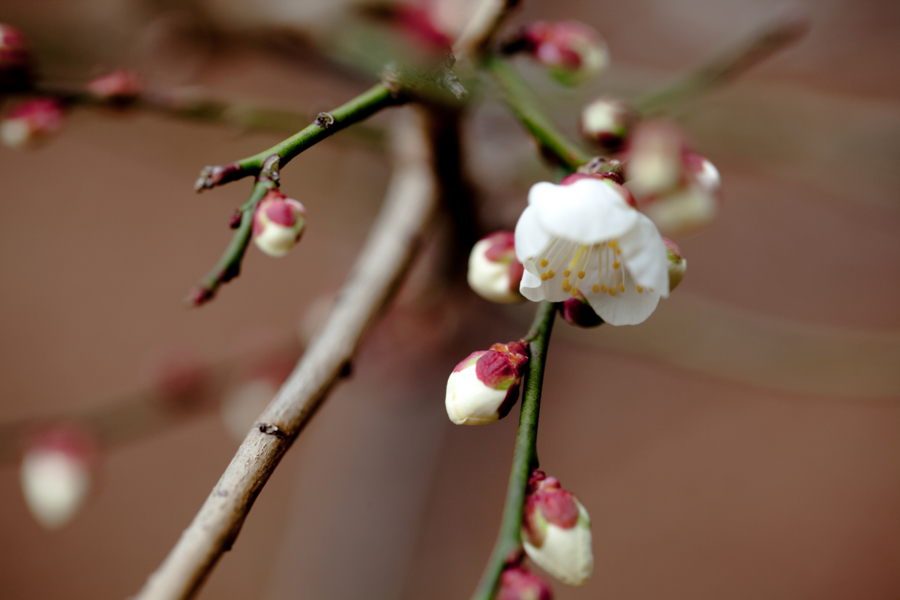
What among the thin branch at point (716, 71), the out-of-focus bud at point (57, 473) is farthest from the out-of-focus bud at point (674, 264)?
the out-of-focus bud at point (57, 473)

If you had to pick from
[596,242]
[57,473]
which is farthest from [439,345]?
[596,242]

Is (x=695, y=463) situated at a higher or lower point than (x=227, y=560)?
higher

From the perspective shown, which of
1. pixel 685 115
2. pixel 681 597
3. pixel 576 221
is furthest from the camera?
pixel 681 597

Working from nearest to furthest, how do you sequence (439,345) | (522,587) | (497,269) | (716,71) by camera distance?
1. (522,587)
2. (497,269)
3. (716,71)
4. (439,345)

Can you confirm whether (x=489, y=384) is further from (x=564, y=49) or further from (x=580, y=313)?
(x=564, y=49)

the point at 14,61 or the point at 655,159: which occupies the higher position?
the point at 655,159

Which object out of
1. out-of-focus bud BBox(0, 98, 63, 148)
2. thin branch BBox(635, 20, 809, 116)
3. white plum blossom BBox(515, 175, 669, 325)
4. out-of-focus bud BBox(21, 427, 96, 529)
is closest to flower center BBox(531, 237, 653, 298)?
white plum blossom BBox(515, 175, 669, 325)

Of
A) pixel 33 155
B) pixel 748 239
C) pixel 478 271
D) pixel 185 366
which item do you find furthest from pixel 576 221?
pixel 33 155

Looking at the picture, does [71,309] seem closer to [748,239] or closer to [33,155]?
[33,155]
